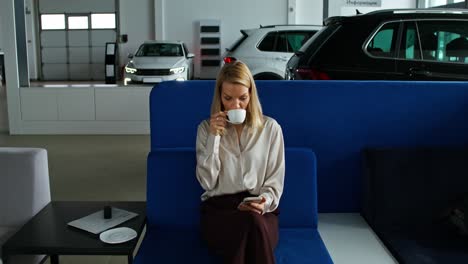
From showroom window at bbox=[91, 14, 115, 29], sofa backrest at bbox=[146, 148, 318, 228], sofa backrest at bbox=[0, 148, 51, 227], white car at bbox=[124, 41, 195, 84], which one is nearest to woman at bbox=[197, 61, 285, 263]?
sofa backrest at bbox=[146, 148, 318, 228]

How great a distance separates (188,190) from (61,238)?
1.93ft

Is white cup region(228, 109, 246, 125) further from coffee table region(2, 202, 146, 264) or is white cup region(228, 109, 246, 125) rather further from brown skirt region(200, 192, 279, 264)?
coffee table region(2, 202, 146, 264)

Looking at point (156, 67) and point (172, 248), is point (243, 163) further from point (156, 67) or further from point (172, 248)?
point (156, 67)

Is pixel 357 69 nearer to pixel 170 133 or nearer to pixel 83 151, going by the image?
pixel 170 133

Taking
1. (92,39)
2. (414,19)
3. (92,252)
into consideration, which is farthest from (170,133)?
(92,39)

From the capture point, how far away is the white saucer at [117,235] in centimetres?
181

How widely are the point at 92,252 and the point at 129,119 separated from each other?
4919 millimetres

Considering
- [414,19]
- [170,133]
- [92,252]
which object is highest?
[414,19]

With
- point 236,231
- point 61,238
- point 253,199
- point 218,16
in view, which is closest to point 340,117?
point 253,199

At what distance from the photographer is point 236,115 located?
1.91 metres

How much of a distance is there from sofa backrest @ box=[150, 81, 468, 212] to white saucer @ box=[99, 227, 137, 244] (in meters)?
0.63

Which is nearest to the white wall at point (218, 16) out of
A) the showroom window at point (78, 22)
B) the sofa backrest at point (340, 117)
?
the showroom window at point (78, 22)

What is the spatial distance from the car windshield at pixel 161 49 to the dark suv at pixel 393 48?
7.14 m

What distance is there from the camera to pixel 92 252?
1732 millimetres
